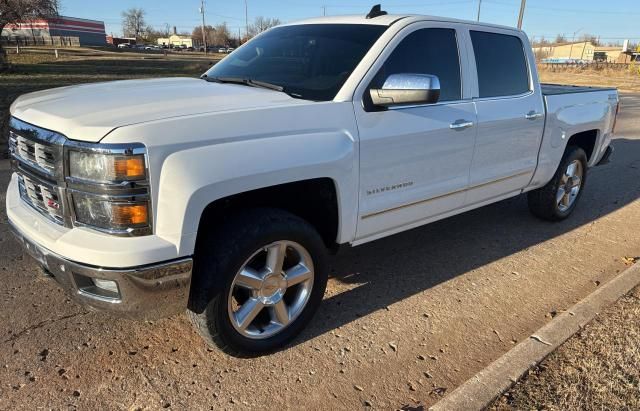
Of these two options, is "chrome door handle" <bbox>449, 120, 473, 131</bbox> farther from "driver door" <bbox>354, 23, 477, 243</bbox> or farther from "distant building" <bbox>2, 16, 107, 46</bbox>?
"distant building" <bbox>2, 16, 107, 46</bbox>

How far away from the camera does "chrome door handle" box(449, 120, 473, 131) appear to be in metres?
3.52

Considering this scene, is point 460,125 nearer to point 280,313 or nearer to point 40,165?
point 280,313

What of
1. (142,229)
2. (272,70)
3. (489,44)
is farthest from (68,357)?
(489,44)

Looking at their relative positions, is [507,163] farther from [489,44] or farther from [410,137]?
[410,137]

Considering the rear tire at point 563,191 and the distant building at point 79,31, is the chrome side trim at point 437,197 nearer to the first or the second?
the rear tire at point 563,191

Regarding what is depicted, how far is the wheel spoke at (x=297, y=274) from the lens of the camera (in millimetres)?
2902

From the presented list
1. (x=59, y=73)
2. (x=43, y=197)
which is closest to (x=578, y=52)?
(x=59, y=73)

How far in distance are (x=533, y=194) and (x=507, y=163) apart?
4.07ft

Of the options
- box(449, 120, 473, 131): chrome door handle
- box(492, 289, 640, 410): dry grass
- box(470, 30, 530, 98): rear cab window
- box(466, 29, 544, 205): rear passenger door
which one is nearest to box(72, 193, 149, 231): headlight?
box(492, 289, 640, 410): dry grass

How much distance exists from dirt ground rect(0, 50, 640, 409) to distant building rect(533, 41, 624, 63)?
99469 mm

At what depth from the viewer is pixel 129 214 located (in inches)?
89.3

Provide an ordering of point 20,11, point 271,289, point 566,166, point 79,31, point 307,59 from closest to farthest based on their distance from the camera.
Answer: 1. point 271,289
2. point 307,59
3. point 566,166
4. point 20,11
5. point 79,31

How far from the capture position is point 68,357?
2820 mm

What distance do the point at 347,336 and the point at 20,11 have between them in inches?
1198
